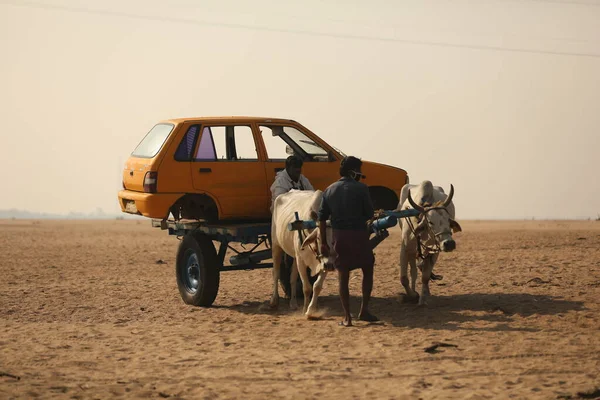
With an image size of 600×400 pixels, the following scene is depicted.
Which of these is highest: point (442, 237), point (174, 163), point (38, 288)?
point (174, 163)

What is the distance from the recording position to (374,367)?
32.8 feet

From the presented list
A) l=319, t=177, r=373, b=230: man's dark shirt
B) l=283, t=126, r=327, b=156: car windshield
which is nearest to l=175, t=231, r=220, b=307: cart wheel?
l=283, t=126, r=327, b=156: car windshield

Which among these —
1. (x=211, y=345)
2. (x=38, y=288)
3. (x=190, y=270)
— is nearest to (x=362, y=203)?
(x=211, y=345)

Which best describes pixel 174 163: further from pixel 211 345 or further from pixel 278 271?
pixel 211 345

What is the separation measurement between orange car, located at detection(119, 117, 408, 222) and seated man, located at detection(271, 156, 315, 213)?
1.51 feet

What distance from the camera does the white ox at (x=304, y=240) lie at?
12664 millimetres

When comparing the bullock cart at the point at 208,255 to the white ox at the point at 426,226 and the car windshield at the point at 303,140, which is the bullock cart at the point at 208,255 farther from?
the car windshield at the point at 303,140

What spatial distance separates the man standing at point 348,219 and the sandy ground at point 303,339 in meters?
0.81

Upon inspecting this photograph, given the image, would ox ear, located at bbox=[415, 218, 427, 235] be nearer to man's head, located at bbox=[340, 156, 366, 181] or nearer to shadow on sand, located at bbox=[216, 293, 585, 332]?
shadow on sand, located at bbox=[216, 293, 585, 332]

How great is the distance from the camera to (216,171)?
1409 cm

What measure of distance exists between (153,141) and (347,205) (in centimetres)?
394

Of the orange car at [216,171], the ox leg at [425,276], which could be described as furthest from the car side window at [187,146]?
the ox leg at [425,276]

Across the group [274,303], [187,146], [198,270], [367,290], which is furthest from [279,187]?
[367,290]

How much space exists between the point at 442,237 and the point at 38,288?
8673 millimetres
